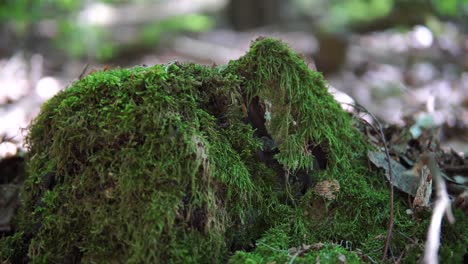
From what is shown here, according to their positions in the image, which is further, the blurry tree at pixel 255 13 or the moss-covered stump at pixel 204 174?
the blurry tree at pixel 255 13

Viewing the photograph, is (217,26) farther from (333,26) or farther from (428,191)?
(428,191)

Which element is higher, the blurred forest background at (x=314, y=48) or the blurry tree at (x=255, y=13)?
the blurry tree at (x=255, y=13)

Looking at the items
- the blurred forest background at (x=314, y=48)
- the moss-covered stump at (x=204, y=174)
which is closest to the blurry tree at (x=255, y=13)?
the blurred forest background at (x=314, y=48)

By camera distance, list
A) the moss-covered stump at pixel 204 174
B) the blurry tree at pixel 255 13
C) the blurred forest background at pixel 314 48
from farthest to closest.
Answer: the blurry tree at pixel 255 13
the blurred forest background at pixel 314 48
the moss-covered stump at pixel 204 174

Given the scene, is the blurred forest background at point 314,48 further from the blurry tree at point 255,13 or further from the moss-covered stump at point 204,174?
the moss-covered stump at point 204,174

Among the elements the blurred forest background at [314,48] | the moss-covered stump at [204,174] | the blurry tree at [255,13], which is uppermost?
the blurry tree at [255,13]

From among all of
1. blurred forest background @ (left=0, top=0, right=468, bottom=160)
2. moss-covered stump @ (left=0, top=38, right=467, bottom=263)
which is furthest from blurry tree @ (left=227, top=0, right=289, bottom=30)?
moss-covered stump @ (left=0, top=38, right=467, bottom=263)

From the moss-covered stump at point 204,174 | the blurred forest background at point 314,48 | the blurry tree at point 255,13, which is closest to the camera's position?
the moss-covered stump at point 204,174
